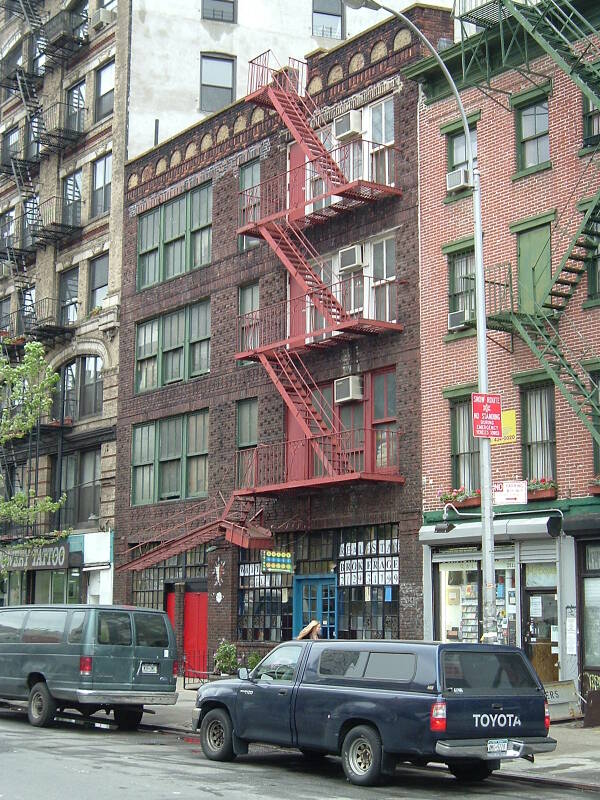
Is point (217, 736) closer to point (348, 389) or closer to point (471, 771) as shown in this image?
point (471, 771)

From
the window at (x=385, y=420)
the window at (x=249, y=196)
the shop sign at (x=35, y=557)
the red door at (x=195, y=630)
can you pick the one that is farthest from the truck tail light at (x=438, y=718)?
the shop sign at (x=35, y=557)

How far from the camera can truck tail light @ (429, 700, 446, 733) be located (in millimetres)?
12789

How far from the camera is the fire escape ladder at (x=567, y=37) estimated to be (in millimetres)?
20672

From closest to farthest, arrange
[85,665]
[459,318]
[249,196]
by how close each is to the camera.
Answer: [85,665] → [459,318] → [249,196]

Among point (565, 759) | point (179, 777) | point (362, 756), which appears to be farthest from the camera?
point (565, 759)

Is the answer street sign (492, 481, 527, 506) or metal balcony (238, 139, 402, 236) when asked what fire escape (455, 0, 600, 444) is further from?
metal balcony (238, 139, 402, 236)

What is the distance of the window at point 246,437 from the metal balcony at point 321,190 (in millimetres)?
4501

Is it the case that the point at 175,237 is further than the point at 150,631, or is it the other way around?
the point at 175,237

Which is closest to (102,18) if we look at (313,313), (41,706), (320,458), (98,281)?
(98,281)

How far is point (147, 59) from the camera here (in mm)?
37688

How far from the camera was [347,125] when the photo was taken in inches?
1075

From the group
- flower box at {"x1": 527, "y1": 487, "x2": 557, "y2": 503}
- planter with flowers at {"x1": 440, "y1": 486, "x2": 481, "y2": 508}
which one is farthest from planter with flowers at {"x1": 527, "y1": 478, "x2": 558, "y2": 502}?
planter with flowers at {"x1": 440, "y1": 486, "x2": 481, "y2": 508}

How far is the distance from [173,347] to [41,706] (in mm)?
15486

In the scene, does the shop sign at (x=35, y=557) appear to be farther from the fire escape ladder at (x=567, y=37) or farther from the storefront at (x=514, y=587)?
the fire escape ladder at (x=567, y=37)
